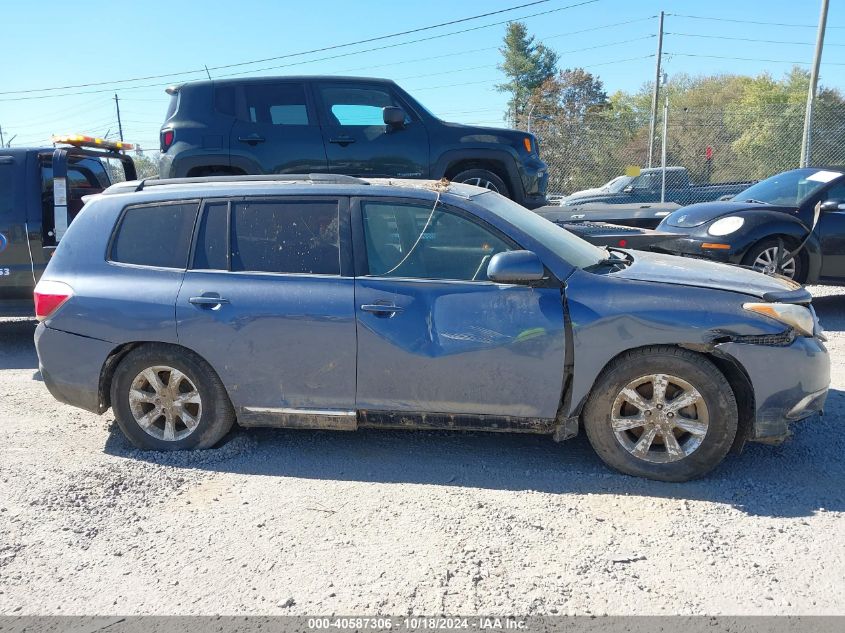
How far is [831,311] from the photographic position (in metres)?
8.41

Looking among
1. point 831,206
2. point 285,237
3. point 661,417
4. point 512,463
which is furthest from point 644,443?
point 831,206

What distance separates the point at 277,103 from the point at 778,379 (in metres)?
5.66

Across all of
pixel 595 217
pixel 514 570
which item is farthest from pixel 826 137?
pixel 514 570

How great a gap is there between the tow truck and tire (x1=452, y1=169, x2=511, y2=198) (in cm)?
395

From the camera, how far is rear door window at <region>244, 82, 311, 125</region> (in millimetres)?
7301

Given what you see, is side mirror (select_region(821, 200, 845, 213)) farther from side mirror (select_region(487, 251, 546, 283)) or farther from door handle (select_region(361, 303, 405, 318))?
door handle (select_region(361, 303, 405, 318))

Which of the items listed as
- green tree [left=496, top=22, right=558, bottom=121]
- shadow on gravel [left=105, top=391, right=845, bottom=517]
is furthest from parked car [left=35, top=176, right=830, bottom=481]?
green tree [left=496, top=22, right=558, bottom=121]

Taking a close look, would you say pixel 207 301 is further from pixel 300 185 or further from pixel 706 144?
pixel 706 144

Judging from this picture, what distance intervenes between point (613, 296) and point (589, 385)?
52cm

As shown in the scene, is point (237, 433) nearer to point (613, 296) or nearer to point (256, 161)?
point (613, 296)

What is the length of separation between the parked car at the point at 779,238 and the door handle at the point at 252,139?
452 centimetres

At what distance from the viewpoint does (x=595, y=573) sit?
3076 mm

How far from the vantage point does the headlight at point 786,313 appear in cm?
381

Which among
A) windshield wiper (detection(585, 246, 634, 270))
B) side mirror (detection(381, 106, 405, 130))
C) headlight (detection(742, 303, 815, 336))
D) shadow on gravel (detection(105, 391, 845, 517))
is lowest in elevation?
shadow on gravel (detection(105, 391, 845, 517))
